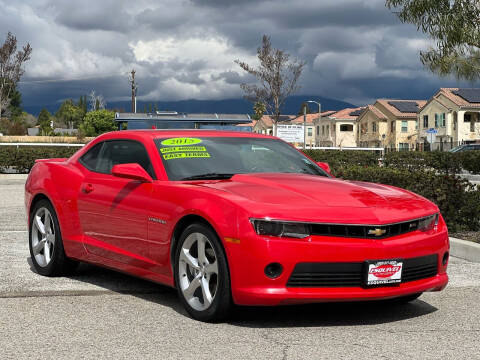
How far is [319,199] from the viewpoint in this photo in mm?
5262

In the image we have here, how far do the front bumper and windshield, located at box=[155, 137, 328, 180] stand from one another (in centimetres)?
117

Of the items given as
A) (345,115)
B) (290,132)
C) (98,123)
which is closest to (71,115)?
(98,123)

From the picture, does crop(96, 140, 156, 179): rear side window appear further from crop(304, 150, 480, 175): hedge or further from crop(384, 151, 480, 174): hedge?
crop(384, 151, 480, 174): hedge

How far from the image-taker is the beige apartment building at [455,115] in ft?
241

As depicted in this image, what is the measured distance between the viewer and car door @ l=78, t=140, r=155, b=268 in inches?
237

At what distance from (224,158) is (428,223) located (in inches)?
70.3

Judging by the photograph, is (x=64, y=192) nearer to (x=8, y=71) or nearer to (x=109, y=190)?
(x=109, y=190)

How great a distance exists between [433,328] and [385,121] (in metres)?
88.4

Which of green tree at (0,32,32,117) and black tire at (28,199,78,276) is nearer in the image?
black tire at (28,199,78,276)

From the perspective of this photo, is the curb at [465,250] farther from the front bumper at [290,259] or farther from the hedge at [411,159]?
the hedge at [411,159]

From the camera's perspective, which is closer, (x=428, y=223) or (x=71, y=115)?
(x=428, y=223)

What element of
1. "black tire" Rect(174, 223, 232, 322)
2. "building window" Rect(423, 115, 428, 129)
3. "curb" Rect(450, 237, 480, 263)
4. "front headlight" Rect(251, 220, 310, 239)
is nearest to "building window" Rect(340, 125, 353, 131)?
"building window" Rect(423, 115, 428, 129)

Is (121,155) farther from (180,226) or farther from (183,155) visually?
(180,226)

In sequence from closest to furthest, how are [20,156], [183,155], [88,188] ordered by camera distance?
[183,155]
[88,188]
[20,156]
